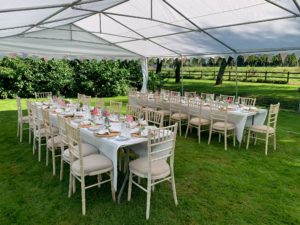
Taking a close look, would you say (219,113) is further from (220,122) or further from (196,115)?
(196,115)

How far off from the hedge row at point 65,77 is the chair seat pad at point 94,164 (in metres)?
10.3

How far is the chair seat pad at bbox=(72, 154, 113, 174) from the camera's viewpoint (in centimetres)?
331

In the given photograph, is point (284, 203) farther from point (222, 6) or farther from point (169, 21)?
point (169, 21)

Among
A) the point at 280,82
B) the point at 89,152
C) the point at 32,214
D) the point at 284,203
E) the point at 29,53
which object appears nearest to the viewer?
the point at 32,214

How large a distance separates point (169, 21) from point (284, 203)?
16.7ft

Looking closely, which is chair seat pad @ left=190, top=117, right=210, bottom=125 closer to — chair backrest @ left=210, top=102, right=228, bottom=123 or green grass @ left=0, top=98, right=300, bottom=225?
chair backrest @ left=210, top=102, right=228, bottom=123

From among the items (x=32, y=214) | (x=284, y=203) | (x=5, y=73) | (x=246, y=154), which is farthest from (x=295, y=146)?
(x=5, y=73)

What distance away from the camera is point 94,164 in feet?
11.1

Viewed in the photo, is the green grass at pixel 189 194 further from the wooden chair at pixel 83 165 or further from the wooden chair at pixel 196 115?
the wooden chair at pixel 196 115

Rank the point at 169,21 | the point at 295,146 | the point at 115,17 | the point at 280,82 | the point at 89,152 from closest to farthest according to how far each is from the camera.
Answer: the point at 89,152 → the point at 295,146 → the point at 169,21 → the point at 115,17 → the point at 280,82

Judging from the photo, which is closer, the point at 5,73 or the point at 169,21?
the point at 169,21

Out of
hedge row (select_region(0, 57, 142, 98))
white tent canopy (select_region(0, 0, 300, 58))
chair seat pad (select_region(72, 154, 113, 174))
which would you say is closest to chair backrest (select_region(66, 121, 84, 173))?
chair seat pad (select_region(72, 154, 113, 174))

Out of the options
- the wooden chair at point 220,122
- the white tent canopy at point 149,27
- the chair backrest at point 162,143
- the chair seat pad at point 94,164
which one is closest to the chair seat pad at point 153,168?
the chair backrest at point 162,143

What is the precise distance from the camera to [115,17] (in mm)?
7285
